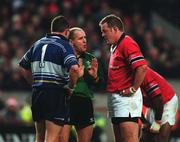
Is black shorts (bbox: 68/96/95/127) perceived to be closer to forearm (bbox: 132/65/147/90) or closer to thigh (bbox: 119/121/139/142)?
thigh (bbox: 119/121/139/142)

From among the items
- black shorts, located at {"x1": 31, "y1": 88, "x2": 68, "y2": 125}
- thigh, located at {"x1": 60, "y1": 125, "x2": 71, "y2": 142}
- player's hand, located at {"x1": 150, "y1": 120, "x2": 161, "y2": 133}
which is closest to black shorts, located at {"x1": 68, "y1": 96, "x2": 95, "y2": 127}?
thigh, located at {"x1": 60, "y1": 125, "x2": 71, "y2": 142}

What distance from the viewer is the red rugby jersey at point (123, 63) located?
10047 millimetres

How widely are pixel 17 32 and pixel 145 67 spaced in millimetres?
9747

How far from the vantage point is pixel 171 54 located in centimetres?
1962

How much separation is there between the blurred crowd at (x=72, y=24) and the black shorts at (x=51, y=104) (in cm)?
800

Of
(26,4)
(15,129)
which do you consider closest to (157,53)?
(26,4)

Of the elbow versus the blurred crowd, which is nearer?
the elbow

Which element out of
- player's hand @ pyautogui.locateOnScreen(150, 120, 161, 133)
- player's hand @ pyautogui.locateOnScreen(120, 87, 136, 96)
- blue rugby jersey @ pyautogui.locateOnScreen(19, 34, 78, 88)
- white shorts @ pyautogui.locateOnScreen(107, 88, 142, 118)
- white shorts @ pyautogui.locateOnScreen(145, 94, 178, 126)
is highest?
blue rugby jersey @ pyautogui.locateOnScreen(19, 34, 78, 88)

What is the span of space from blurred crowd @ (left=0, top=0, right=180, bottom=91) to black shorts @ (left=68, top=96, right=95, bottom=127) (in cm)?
754

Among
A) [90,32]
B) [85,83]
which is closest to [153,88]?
[85,83]

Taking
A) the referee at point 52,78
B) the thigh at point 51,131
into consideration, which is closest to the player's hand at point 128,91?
the referee at point 52,78

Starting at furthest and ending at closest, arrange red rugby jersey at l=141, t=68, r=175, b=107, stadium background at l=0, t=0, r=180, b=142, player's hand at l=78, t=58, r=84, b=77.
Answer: stadium background at l=0, t=0, r=180, b=142 → red rugby jersey at l=141, t=68, r=175, b=107 → player's hand at l=78, t=58, r=84, b=77

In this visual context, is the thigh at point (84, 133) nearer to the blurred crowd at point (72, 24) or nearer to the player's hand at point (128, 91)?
the player's hand at point (128, 91)

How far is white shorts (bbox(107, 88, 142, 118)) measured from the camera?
399 inches
